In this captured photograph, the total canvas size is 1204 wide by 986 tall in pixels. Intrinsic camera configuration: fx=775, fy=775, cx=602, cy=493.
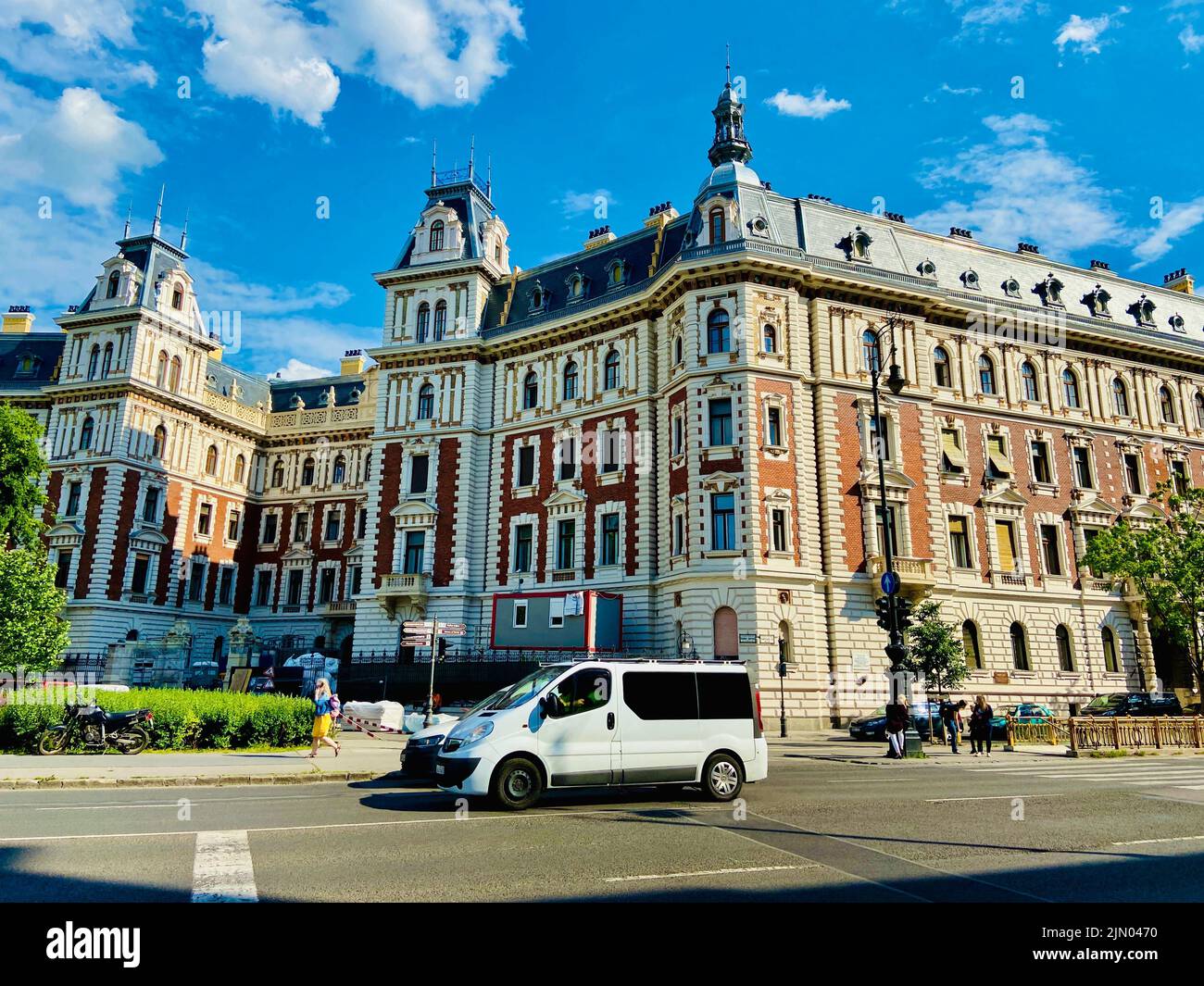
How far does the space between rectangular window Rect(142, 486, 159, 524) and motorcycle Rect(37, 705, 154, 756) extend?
118ft

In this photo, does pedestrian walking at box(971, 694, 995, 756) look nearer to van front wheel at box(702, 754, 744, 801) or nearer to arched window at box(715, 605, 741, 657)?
arched window at box(715, 605, 741, 657)

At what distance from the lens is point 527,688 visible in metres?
12.4

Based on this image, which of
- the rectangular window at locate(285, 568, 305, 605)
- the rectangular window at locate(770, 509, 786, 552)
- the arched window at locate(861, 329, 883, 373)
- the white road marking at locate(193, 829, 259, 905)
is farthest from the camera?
the rectangular window at locate(285, 568, 305, 605)

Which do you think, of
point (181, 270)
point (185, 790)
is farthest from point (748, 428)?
point (181, 270)

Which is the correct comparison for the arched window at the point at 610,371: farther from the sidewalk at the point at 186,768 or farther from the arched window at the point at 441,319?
the sidewalk at the point at 186,768

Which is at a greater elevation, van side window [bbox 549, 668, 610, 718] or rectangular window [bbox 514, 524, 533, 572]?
rectangular window [bbox 514, 524, 533, 572]

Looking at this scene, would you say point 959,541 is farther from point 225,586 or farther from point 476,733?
point 225,586

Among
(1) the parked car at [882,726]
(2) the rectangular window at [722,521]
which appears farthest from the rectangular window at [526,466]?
(1) the parked car at [882,726]

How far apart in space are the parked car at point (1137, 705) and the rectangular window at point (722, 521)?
56.7ft

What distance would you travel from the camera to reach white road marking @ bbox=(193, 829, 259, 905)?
20.8ft

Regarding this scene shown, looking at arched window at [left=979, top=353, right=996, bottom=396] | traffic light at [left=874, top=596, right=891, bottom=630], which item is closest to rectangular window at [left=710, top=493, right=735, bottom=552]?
traffic light at [left=874, top=596, right=891, bottom=630]

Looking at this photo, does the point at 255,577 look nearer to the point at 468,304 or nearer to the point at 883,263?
the point at 468,304
